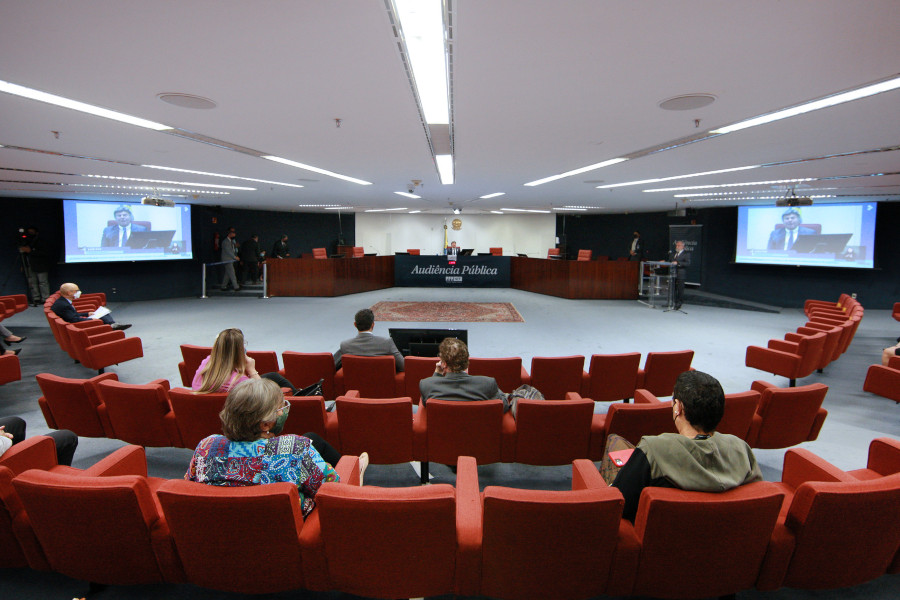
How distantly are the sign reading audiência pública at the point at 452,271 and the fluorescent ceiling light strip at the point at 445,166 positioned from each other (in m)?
6.82

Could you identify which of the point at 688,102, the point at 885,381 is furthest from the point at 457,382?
the point at 885,381

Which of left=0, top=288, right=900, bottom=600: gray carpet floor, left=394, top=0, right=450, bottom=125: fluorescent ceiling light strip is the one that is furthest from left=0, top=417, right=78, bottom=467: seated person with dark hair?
left=394, top=0, right=450, bottom=125: fluorescent ceiling light strip

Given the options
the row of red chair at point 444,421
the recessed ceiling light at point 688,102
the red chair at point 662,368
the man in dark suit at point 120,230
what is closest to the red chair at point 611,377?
the red chair at point 662,368

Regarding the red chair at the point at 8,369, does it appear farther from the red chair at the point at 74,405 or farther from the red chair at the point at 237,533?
the red chair at the point at 237,533

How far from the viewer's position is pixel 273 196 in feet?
38.0

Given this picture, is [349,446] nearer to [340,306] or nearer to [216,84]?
[216,84]

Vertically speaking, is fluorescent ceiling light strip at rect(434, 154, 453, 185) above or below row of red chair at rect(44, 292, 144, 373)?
above

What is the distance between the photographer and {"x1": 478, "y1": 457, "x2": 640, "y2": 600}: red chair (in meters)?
1.57

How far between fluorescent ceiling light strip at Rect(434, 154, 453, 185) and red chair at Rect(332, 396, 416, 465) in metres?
3.92

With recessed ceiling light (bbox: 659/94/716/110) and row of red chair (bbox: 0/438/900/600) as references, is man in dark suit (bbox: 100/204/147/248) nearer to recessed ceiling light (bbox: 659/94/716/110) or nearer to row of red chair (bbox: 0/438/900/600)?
row of red chair (bbox: 0/438/900/600)

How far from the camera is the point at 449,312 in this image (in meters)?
10.3

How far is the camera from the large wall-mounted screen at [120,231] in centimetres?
1167

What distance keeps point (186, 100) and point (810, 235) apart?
14.6 meters

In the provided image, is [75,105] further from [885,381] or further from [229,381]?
[885,381]
